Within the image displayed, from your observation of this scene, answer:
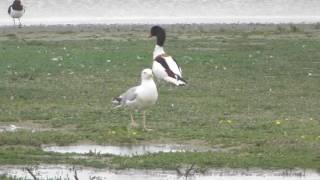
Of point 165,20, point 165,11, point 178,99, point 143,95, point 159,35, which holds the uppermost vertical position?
point 165,11

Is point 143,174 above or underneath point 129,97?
underneath

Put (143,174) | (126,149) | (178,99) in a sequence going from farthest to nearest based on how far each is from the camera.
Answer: (178,99) → (126,149) → (143,174)

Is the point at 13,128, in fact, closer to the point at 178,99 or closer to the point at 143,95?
the point at 143,95

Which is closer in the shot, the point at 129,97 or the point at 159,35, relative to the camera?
the point at 129,97

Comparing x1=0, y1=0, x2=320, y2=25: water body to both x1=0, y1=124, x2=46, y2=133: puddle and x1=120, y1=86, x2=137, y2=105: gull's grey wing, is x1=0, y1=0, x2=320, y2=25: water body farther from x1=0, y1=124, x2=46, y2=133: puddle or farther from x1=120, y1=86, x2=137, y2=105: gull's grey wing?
x1=0, y1=124, x2=46, y2=133: puddle

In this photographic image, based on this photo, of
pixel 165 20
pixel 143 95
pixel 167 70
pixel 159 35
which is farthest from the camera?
pixel 165 20

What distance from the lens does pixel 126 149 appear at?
1437 cm

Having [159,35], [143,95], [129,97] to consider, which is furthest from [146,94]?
[159,35]

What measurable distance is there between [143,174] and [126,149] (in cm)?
204

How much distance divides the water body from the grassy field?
13145 mm

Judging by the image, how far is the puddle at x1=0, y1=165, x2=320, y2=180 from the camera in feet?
39.8

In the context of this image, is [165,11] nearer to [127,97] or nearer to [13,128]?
[127,97]

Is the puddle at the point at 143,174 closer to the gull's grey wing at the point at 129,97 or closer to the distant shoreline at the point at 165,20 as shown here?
the gull's grey wing at the point at 129,97

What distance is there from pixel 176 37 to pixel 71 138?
20.7m
